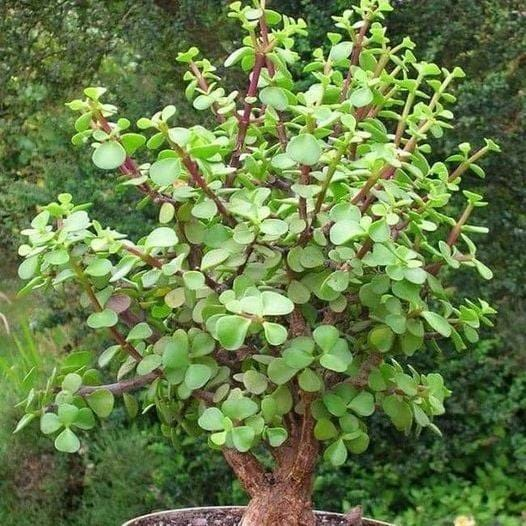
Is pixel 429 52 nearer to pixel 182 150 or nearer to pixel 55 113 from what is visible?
pixel 55 113

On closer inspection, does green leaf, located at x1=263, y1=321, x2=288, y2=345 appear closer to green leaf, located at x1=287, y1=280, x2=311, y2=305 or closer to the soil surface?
green leaf, located at x1=287, y1=280, x2=311, y2=305

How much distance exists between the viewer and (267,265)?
1.30m

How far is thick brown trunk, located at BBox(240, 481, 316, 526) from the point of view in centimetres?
143

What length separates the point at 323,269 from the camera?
133 cm

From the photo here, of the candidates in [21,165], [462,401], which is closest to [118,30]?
[21,165]

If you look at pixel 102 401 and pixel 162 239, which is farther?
pixel 102 401

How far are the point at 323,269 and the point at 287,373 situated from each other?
17 centimetres

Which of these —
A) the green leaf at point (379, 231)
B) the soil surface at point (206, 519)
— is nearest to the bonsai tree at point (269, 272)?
the green leaf at point (379, 231)

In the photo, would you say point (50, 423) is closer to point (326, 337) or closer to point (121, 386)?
point (121, 386)

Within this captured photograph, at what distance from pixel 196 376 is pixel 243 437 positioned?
113 mm

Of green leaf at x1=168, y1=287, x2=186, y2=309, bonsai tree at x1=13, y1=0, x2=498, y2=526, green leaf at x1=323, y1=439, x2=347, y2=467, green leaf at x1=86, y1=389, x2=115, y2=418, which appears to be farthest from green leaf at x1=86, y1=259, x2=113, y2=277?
green leaf at x1=323, y1=439, x2=347, y2=467

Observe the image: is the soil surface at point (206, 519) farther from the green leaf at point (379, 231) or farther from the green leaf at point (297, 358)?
the green leaf at point (379, 231)

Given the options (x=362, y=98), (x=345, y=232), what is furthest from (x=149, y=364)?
(x=362, y=98)

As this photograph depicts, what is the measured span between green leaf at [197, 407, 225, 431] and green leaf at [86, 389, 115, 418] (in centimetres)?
18
